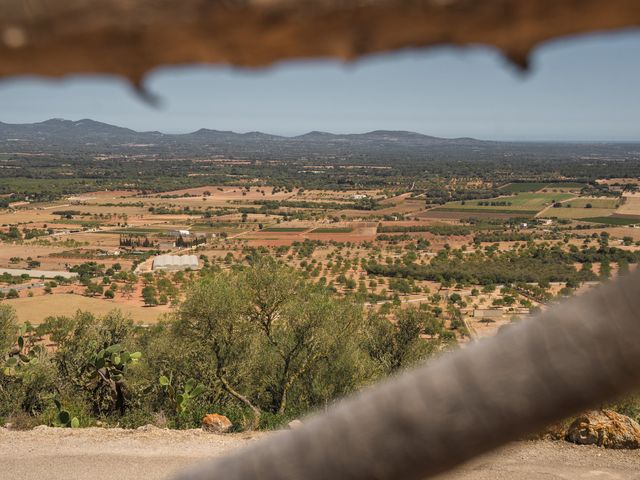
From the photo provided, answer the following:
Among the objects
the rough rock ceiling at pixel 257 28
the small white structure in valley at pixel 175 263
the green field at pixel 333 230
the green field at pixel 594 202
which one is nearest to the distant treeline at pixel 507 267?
the small white structure in valley at pixel 175 263

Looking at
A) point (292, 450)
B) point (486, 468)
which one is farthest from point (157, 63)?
point (486, 468)

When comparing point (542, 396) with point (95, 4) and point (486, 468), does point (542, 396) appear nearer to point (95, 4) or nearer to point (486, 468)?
point (95, 4)

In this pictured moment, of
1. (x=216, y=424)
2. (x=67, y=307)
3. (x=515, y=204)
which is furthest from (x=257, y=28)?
(x=515, y=204)

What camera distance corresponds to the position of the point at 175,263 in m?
56.7

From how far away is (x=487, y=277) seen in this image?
50.2 meters

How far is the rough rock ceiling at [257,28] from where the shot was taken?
2.81 ft

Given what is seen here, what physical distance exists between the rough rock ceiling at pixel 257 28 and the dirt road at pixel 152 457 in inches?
325

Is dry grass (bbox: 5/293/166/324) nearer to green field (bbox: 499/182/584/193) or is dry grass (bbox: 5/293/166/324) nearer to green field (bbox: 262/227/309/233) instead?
green field (bbox: 262/227/309/233)

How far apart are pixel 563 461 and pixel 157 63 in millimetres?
9803

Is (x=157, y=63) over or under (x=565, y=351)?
over

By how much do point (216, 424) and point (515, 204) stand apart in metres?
98.9

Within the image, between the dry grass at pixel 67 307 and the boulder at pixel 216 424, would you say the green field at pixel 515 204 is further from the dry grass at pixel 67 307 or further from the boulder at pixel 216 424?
the boulder at pixel 216 424

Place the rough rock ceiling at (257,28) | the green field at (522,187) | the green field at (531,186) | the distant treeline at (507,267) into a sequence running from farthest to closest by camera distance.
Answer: the green field at (531,186)
the green field at (522,187)
the distant treeline at (507,267)
the rough rock ceiling at (257,28)

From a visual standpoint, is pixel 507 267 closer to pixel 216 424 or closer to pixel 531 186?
pixel 216 424
